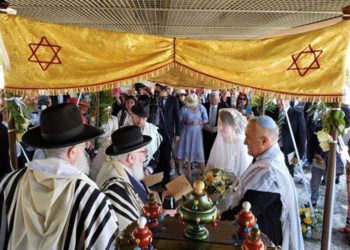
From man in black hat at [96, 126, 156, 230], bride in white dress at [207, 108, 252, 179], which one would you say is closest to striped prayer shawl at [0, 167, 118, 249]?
man in black hat at [96, 126, 156, 230]

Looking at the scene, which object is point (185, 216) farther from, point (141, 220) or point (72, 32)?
point (72, 32)

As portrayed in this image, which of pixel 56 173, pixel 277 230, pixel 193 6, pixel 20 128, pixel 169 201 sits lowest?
pixel 277 230

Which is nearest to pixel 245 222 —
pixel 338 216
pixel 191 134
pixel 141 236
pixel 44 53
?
pixel 141 236

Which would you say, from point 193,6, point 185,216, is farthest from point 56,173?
point 193,6

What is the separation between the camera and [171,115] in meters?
6.71

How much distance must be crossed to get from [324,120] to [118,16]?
218cm

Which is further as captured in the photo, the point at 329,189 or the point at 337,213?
the point at 337,213

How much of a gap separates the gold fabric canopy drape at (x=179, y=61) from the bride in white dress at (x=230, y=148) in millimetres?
1724

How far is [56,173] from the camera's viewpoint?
1784mm

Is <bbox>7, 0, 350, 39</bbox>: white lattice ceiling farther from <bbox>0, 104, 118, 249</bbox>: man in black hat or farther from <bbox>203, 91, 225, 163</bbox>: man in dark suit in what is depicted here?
<bbox>203, 91, 225, 163</bbox>: man in dark suit

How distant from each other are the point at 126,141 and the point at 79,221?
91cm

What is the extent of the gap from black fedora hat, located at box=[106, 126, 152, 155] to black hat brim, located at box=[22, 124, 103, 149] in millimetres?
496

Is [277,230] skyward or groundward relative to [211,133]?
groundward

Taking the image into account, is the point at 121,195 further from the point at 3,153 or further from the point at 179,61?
the point at 3,153
